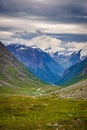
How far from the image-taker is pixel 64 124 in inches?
4491

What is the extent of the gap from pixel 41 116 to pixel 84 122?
2104 cm

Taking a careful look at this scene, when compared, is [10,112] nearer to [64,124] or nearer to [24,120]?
[24,120]

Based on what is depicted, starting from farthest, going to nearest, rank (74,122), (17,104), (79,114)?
(17,104) → (79,114) → (74,122)

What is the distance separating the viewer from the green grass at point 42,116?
4373 inches

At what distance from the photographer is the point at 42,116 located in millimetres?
131875

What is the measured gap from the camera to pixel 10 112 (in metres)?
140

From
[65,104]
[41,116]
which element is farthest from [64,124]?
[65,104]

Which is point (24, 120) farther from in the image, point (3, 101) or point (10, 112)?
point (3, 101)

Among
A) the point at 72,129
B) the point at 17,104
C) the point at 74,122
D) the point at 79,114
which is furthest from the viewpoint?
the point at 17,104

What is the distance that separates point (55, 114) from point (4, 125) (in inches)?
1215

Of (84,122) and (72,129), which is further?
(84,122)

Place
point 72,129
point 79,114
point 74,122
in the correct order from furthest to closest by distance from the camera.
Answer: point 79,114 < point 74,122 < point 72,129

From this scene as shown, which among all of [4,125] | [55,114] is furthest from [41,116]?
[4,125]

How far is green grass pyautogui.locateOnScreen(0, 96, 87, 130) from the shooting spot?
364 feet
